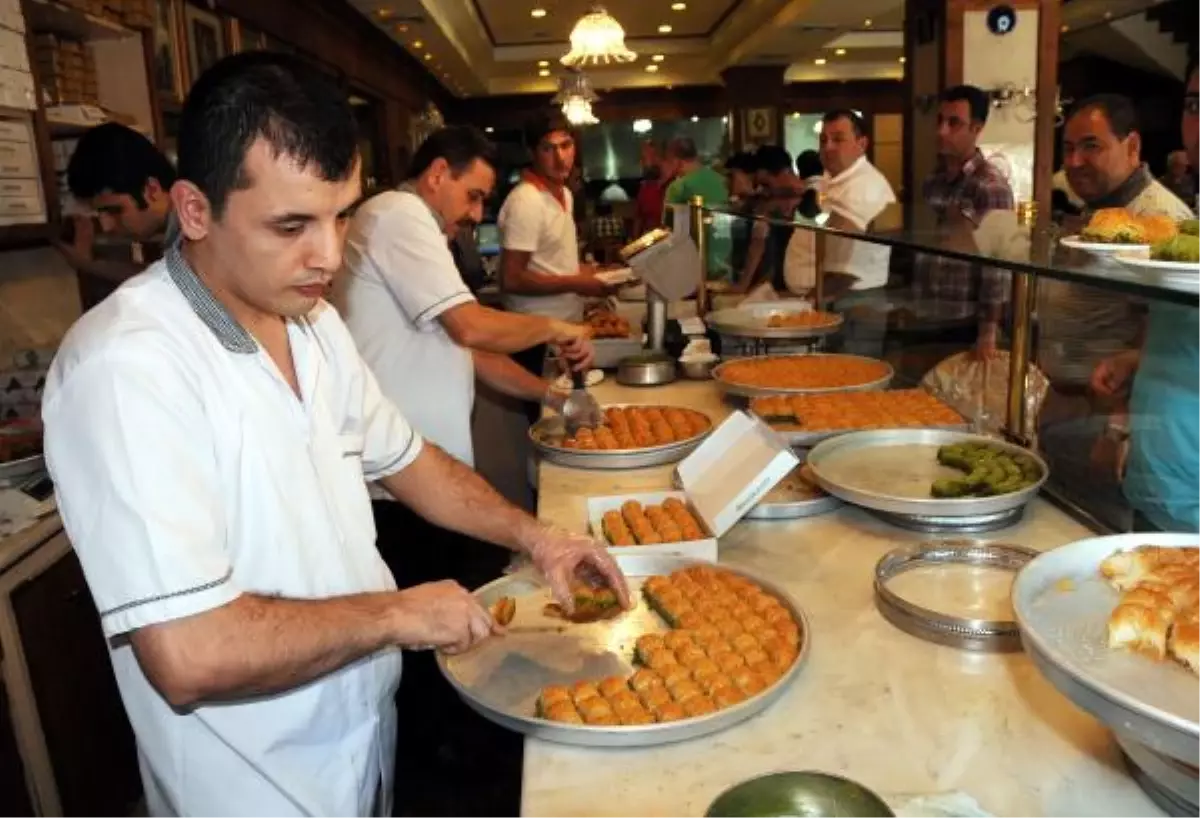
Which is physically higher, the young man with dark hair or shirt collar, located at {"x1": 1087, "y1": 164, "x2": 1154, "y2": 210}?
the young man with dark hair

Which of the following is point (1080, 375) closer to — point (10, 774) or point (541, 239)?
point (10, 774)

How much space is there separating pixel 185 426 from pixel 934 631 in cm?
94

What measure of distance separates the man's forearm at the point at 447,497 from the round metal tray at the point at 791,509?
44 centimetres

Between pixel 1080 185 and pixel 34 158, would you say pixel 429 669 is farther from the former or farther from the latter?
pixel 1080 185

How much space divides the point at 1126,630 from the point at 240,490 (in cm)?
96

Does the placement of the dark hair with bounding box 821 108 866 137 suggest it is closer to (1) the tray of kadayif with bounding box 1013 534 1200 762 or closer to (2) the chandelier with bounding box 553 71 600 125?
(1) the tray of kadayif with bounding box 1013 534 1200 762

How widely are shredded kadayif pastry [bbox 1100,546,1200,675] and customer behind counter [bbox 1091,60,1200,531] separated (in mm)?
508

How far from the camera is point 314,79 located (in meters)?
1.14

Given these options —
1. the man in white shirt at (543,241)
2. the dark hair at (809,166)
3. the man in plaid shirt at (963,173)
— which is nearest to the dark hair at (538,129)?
the man in white shirt at (543,241)

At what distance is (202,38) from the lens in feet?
12.5

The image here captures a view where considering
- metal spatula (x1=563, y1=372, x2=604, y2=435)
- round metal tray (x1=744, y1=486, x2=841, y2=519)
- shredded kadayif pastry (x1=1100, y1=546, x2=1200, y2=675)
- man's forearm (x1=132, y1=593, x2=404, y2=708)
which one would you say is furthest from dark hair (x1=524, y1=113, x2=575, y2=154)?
shredded kadayif pastry (x1=1100, y1=546, x2=1200, y2=675)

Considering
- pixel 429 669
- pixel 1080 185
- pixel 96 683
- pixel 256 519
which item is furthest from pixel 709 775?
A: pixel 1080 185

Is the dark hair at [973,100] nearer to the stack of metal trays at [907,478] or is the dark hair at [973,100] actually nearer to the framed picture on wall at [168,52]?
the stack of metal trays at [907,478]

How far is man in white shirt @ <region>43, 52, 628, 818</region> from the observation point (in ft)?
3.29
